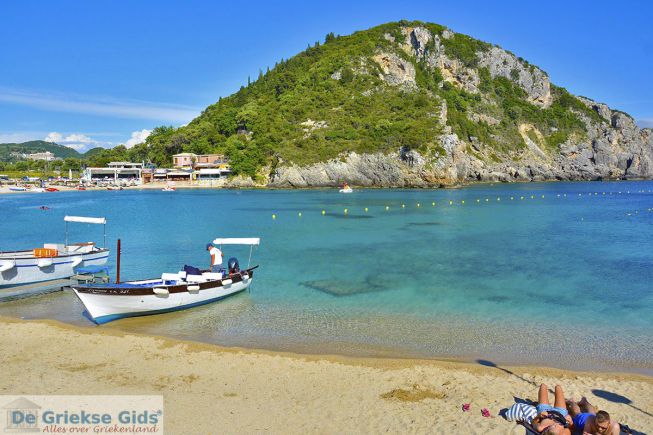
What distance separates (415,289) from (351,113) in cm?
10731

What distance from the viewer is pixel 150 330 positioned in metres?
14.7

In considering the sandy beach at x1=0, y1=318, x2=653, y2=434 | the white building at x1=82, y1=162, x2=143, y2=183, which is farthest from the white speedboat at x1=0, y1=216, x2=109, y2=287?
the white building at x1=82, y1=162, x2=143, y2=183

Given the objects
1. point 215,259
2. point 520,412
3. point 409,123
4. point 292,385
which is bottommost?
point 292,385

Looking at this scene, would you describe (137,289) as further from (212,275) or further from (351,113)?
(351,113)

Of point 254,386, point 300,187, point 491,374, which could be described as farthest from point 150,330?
point 300,187

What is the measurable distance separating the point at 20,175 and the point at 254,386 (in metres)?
149

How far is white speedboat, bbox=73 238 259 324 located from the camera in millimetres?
14695

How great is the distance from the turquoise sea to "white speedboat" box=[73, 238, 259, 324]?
44 centimetres

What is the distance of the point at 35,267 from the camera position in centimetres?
1948

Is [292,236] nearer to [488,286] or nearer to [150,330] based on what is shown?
[488,286]

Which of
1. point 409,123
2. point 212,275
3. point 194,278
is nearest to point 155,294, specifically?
point 194,278

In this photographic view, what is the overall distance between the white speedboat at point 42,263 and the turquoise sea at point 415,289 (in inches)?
71.8

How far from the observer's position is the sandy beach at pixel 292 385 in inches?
342

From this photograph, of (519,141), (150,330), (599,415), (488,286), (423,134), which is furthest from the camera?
(519,141)
